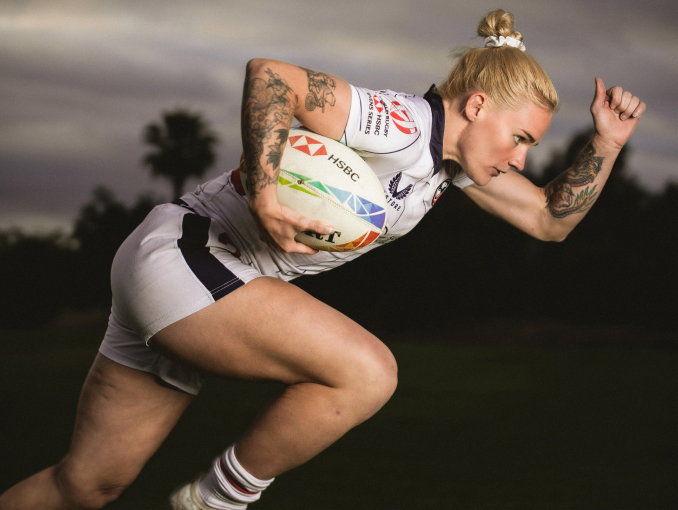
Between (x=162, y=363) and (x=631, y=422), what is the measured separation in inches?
122

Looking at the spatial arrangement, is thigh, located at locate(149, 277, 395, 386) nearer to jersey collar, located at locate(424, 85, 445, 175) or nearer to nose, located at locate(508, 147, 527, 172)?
jersey collar, located at locate(424, 85, 445, 175)

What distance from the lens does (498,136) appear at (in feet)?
5.52

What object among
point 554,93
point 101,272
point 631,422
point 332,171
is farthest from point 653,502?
point 101,272

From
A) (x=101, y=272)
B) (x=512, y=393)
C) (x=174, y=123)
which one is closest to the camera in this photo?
(x=512, y=393)

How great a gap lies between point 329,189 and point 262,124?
0.26 metres

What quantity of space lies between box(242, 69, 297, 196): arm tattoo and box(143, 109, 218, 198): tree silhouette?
11.8m

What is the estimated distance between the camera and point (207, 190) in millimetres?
1723

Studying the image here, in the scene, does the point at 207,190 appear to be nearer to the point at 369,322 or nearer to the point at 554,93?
the point at 554,93

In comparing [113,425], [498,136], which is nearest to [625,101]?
[498,136]

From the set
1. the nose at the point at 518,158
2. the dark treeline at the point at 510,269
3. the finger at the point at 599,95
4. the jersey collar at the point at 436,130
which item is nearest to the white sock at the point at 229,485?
the jersey collar at the point at 436,130

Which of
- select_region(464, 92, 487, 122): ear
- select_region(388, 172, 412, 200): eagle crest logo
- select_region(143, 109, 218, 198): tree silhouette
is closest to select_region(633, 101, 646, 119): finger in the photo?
select_region(464, 92, 487, 122): ear

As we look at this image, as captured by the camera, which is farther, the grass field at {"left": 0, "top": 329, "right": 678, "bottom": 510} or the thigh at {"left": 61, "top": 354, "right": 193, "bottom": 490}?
the grass field at {"left": 0, "top": 329, "right": 678, "bottom": 510}

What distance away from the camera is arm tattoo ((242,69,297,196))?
129cm

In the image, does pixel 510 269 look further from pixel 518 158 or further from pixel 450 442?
pixel 518 158
